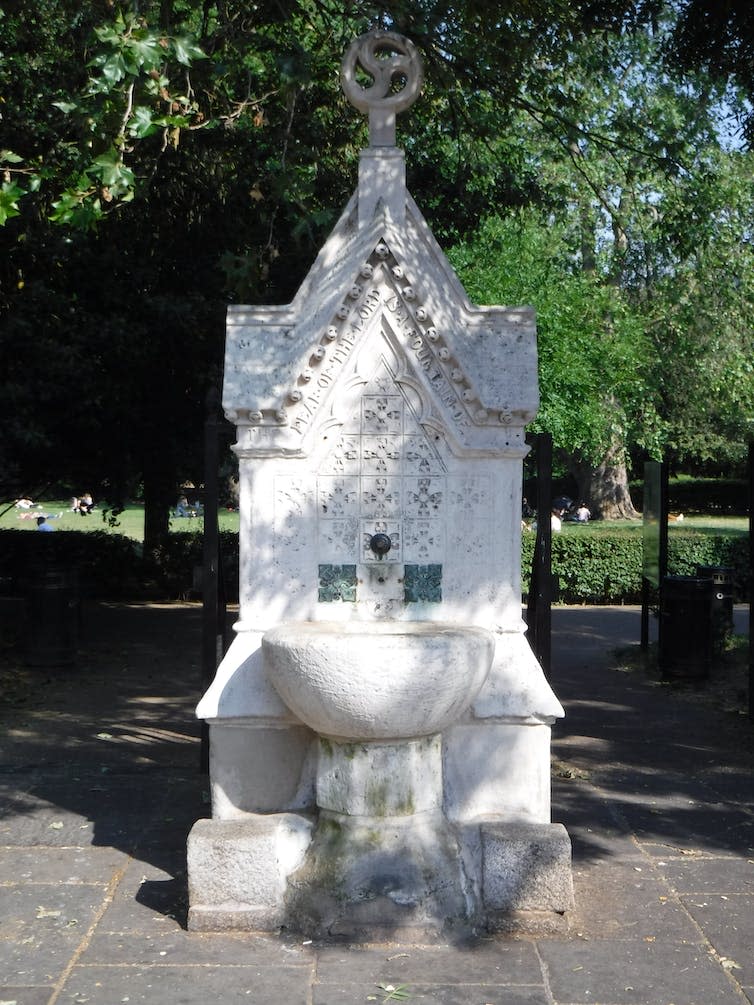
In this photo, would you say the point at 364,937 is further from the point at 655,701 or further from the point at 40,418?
Answer: the point at 40,418

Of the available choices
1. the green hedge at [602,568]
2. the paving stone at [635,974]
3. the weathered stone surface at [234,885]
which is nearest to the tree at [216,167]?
the weathered stone surface at [234,885]

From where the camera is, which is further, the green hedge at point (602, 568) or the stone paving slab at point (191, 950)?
the green hedge at point (602, 568)

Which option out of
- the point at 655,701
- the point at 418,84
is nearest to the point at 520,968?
the point at 418,84

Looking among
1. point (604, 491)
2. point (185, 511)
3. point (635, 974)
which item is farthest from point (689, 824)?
point (185, 511)

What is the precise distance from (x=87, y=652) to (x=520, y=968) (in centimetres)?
989

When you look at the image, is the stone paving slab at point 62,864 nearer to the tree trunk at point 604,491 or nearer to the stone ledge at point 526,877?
the stone ledge at point 526,877

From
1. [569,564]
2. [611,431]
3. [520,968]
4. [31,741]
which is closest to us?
[520,968]

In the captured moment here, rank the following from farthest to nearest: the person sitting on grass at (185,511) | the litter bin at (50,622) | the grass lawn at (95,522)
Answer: the person sitting on grass at (185,511) < the grass lawn at (95,522) < the litter bin at (50,622)

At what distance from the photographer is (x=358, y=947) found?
4828 mm

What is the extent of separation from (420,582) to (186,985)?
6.84 ft

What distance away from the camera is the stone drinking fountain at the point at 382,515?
520 centimetres

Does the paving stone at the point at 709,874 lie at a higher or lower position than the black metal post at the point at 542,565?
lower

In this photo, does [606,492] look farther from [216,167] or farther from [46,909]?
[46,909]

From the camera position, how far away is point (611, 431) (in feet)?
91.6
